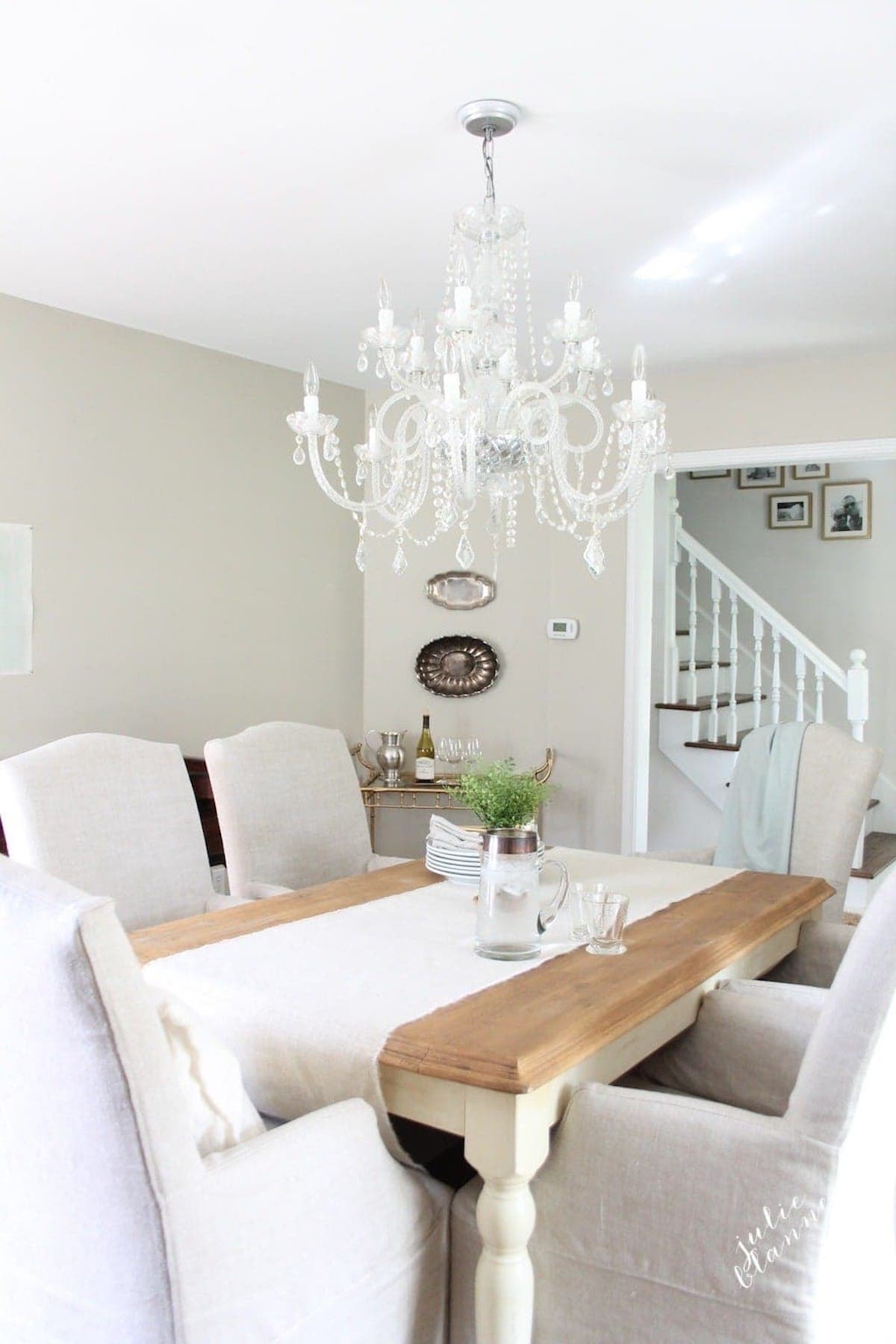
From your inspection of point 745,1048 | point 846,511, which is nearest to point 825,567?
point 846,511

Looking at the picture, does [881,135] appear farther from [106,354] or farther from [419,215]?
[106,354]

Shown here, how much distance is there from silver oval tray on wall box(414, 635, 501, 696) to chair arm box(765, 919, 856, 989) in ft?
9.27

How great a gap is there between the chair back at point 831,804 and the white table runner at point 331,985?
2.89ft

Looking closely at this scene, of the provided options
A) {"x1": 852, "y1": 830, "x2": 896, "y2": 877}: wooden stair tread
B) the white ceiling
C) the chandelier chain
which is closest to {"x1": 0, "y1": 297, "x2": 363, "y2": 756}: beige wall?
the white ceiling

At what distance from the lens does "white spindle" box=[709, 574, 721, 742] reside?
6.04m

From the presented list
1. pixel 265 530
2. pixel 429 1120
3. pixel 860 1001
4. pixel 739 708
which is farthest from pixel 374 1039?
pixel 739 708

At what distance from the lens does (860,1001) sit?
1.58m

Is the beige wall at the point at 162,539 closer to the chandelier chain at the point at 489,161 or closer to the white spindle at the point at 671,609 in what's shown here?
the white spindle at the point at 671,609

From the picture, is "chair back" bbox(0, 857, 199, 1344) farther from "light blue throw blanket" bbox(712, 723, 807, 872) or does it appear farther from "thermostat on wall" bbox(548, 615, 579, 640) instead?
"thermostat on wall" bbox(548, 615, 579, 640)

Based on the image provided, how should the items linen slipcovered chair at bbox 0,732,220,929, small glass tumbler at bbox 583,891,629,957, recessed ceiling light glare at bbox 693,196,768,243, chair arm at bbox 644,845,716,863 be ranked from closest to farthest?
small glass tumbler at bbox 583,891,629,957, linen slipcovered chair at bbox 0,732,220,929, recessed ceiling light glare at bbox 693,196,768,243, chair arm at bbox 644,845,716,863

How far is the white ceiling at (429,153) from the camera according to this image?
2230mm

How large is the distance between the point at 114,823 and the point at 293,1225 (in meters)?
1.55

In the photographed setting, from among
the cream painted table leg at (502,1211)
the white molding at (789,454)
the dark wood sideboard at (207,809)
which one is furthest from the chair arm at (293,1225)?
the white molding at (789,454)

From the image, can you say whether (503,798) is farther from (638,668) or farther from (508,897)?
(638,668)
